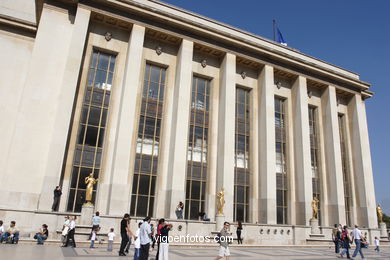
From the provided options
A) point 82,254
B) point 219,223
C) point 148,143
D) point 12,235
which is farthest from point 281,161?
point 12,235

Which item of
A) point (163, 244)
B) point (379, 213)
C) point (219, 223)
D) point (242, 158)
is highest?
point (242, 158)

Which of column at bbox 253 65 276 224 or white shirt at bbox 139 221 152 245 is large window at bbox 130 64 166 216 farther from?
white shirt at bbox 139 221 152 245

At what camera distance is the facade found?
21000mm

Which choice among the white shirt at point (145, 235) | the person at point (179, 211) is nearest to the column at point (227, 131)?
the person at point (179, 211)

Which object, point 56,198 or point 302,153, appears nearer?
point 56,198

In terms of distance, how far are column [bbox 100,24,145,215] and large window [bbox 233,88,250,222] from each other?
32.4ft

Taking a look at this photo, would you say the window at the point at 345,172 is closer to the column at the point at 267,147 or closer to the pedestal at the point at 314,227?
the pedestal at the point at 314,227

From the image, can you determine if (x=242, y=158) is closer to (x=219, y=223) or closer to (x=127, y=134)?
(x=219, y=223)

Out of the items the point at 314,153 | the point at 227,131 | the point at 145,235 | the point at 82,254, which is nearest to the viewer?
the point at 145,235

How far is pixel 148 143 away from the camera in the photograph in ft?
82.1

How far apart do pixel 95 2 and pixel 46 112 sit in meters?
9.86

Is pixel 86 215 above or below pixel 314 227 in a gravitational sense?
above

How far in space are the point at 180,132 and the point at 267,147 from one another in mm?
8740

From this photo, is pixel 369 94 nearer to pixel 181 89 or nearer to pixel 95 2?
pixel 181 89
